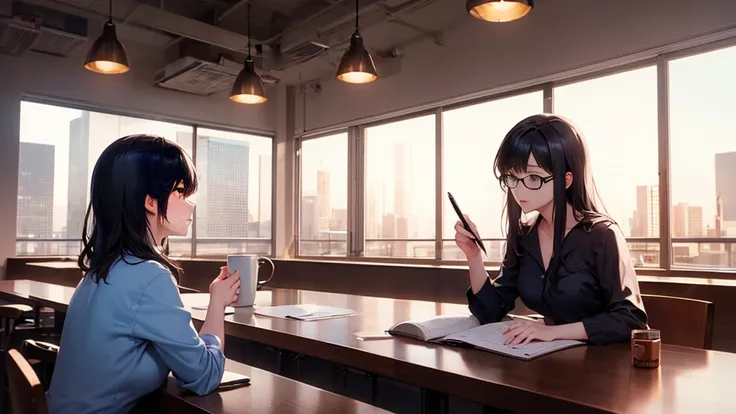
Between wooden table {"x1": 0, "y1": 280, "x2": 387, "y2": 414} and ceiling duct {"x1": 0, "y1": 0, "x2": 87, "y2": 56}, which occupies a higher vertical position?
ceiling duct {"x1": 0, "y1": 0, "x2": 87, "y2": 56}

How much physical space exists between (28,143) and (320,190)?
9.55 feet

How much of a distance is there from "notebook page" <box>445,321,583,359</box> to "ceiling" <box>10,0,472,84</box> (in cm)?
339

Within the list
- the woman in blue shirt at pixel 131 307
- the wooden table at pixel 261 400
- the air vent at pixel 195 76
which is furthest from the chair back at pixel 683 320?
the air vent at pixel 195 76

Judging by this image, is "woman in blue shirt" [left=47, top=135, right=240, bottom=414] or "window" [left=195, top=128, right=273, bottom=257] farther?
"window" [left=195, top=128, right=273, bottom=257]

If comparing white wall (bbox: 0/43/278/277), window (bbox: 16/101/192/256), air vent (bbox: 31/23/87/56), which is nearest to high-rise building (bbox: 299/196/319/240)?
white wall (bbox: 0/43/278/277)

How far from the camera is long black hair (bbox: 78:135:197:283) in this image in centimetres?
102

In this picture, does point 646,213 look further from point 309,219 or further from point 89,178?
point 89,178

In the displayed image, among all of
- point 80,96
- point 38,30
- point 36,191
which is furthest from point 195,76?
point 36,191

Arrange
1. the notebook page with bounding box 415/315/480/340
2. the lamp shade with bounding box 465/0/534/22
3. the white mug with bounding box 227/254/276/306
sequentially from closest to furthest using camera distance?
the notebook page with bounding box 415/315/480/340 → the white mug with bounding box 227/254/276/306 → the lamp shade with bounding box 465/0/534/22

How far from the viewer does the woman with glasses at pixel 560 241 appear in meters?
1.32

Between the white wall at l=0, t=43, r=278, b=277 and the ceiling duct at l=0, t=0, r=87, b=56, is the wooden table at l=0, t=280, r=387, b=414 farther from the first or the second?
the white wall at l=0, t=43, r=278, b=277

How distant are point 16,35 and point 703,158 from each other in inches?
195

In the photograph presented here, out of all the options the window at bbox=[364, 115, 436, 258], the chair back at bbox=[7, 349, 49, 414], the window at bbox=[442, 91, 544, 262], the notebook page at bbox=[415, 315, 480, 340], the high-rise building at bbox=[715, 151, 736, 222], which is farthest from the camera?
the window at bbox=[364, 115, 436, 258]

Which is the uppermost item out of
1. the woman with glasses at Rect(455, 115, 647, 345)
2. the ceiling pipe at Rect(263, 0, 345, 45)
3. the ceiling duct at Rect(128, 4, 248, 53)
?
the ceiling pipe at Rect(263, 0, 345, 45)
